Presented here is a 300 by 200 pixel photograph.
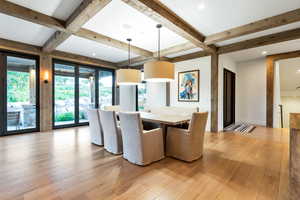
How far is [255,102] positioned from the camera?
5.94 meters

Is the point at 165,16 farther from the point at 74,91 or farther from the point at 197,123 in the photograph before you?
the point at 74,91

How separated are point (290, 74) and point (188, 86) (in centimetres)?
462

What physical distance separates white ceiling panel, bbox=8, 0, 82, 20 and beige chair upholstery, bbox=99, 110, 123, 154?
1.98 m

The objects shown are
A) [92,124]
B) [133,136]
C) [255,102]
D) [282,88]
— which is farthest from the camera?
[282,88]

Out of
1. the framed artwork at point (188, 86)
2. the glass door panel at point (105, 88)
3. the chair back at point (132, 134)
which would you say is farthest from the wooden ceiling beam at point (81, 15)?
the framed artwork at point (188, 86)

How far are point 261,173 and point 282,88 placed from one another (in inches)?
275

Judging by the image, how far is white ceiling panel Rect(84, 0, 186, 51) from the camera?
2717mm

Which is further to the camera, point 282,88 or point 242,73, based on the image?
point 282,88

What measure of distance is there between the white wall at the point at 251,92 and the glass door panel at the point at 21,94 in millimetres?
7669

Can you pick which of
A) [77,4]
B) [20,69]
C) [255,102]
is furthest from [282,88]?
[20,69]

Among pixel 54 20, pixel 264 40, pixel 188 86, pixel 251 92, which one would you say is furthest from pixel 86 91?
pixel 251 92

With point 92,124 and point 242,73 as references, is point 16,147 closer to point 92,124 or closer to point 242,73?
point 92,124

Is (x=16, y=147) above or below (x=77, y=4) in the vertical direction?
below

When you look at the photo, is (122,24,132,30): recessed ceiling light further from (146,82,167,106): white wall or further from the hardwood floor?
(146,82,167,106): white wall
